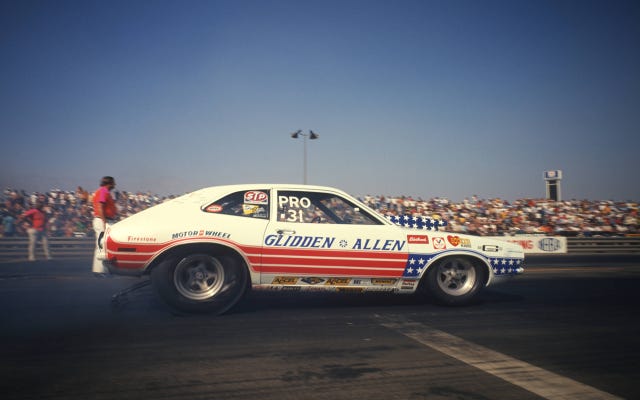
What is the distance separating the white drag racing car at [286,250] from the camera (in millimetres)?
4727

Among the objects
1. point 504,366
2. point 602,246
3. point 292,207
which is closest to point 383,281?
point 292,207

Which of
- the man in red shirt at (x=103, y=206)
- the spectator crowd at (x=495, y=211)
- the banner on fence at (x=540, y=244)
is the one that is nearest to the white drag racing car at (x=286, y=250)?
the man in red shirt at (x=103, y=206)

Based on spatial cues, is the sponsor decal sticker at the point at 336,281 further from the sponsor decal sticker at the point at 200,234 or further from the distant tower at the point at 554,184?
the distant tower at the point at 554,184

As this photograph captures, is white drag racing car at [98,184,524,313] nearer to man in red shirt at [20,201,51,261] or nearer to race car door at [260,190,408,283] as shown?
race car door at [260,190,408,283]

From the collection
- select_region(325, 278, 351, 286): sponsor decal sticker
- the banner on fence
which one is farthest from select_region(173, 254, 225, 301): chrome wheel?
the banner on fence

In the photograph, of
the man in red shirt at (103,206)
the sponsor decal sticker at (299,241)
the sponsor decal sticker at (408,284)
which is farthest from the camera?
the man in red shirt at (103,206)

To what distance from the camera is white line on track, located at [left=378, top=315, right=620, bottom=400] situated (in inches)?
109

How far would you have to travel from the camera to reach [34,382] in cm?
279

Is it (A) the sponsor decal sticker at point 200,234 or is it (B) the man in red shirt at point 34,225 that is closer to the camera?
(A) the sponsor decal sticker at point 200,234

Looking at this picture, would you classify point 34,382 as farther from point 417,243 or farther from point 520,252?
point 520,252

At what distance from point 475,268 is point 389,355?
2.53 m

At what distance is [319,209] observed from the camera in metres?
5.38

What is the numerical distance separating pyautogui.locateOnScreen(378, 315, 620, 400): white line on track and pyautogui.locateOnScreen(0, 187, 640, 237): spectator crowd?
511 inches

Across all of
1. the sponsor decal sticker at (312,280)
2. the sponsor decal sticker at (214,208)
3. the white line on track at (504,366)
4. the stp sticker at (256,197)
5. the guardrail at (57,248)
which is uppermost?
the stp sticker at (256,197)
